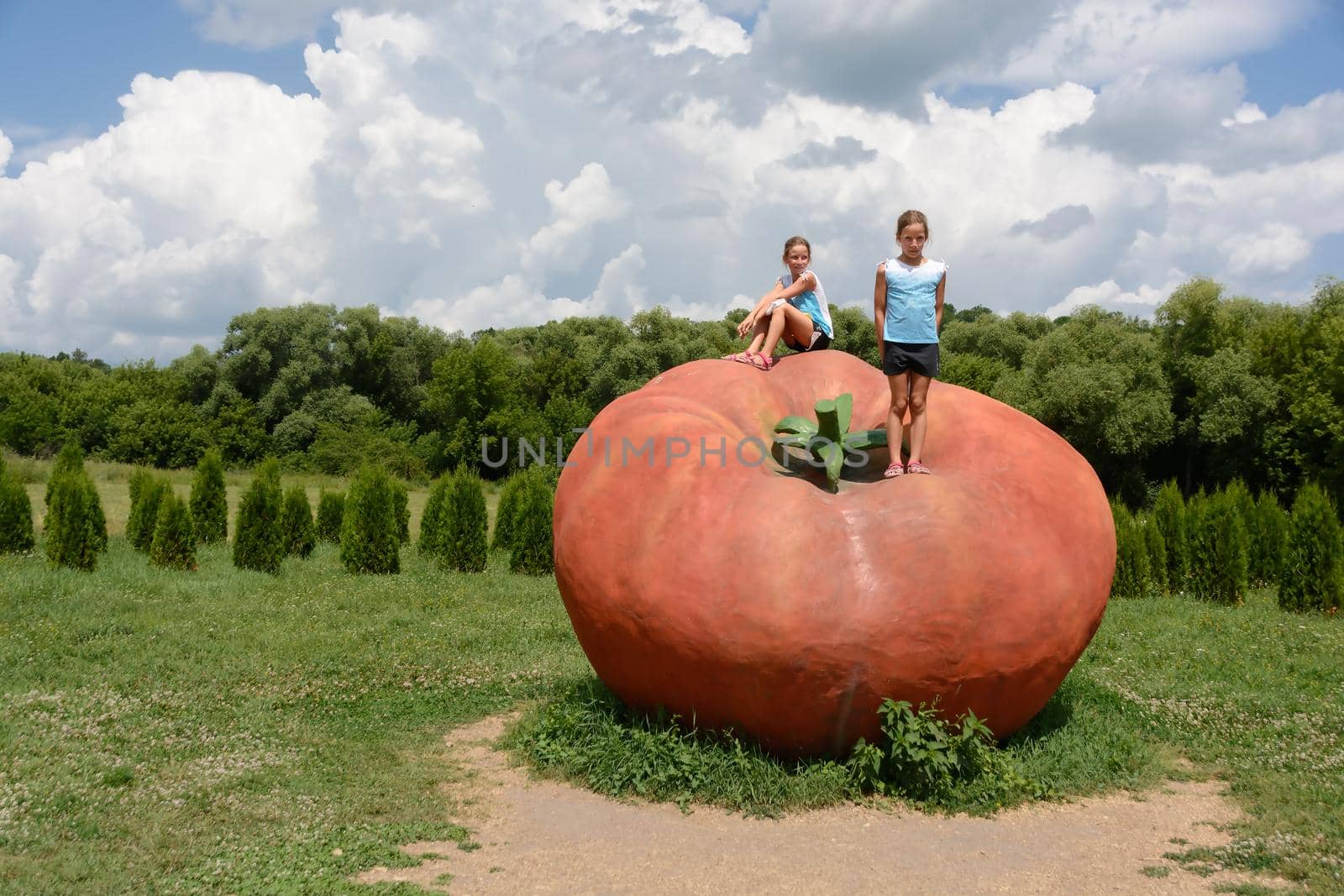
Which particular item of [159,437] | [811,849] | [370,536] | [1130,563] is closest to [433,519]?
[370,536]

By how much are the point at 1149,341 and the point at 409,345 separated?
3121 centimetres

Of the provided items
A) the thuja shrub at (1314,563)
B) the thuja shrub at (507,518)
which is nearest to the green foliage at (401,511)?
the thuja shrub at (507,518)

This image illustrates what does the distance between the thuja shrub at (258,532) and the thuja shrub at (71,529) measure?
1921mm

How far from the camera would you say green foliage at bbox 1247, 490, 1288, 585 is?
15.3m

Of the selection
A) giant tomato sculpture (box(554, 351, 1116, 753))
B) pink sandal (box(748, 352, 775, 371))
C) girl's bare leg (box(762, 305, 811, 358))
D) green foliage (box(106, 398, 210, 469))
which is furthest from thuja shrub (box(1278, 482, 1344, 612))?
green foliage (box(106, 398, 210, 469))

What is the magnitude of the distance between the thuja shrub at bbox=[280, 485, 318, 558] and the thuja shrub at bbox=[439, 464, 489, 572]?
2.75 metres

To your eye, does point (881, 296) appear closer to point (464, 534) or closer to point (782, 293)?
point (782, 293)

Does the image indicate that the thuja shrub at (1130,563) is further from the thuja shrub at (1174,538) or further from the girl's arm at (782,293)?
the girl's arm at (782,293)

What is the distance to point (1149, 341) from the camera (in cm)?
3200

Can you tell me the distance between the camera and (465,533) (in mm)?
16047

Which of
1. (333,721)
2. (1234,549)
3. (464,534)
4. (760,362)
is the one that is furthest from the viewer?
(464,534)

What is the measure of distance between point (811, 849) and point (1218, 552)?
1174cm

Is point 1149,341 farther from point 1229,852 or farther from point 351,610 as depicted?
point 1229,852

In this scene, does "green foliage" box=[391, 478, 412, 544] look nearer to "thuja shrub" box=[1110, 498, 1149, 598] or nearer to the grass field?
the grass field
